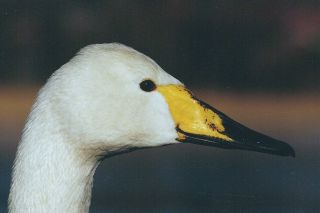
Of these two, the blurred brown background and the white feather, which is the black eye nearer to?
the white feather

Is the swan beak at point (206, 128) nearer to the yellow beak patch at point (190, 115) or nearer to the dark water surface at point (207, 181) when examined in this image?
the yellow beak patch at point (190, 115)

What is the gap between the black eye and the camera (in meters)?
4.72

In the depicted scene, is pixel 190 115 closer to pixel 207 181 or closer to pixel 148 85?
pixel 148 85

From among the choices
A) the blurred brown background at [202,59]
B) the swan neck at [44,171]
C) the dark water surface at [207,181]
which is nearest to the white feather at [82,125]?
the swan neck at [44,171]

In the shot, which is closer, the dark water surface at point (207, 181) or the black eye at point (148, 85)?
the black eye at point (148, 85)

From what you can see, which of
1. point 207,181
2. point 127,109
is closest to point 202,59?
point 207,181

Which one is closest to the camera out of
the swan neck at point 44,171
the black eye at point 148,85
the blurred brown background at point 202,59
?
the swan neck at point 44,171

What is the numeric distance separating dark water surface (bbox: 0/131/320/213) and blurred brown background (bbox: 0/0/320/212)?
33 mm

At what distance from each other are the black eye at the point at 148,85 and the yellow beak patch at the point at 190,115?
0.11ft

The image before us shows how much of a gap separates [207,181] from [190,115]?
7663mm

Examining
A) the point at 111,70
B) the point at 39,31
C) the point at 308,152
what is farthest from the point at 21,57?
the point at 111,70

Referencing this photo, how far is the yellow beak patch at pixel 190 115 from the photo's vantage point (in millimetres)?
4805

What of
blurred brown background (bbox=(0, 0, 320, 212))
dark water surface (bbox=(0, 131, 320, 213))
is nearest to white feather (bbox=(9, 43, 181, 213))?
dark water surface (bbox=(0, 131, 320, 213))

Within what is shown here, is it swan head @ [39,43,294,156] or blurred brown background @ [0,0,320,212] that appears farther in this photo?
blurred brown background @ [0,0,320,212]
